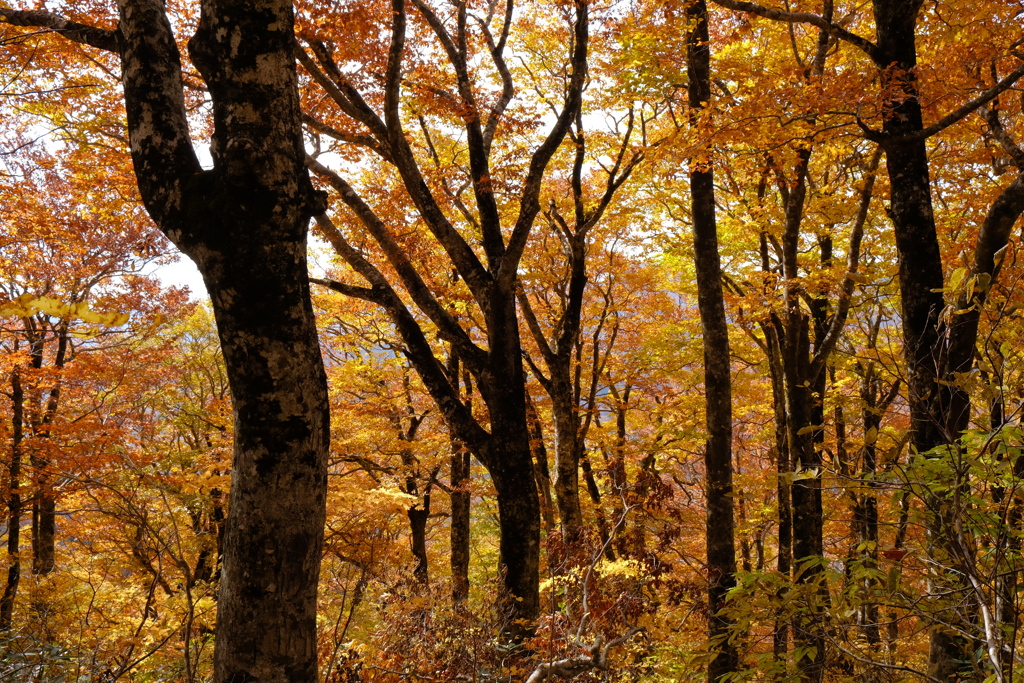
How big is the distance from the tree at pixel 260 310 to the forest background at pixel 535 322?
0.01m

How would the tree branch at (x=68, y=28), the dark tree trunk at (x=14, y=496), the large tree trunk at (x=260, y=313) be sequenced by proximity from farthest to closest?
the dark tree trunk at (x=14, y=496) < the tree branch at (x=68, y=28) < the large tree trunk at (x=260, y=313)

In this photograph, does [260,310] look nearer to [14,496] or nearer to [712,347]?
[712,347]

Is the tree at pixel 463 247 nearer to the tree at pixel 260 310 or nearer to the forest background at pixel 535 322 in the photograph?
the forest background at pixel 535 322

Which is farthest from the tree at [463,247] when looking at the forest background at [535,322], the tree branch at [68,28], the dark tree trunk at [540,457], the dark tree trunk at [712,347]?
the dark tree trunk at [540,457]

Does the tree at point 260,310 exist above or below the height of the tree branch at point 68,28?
below

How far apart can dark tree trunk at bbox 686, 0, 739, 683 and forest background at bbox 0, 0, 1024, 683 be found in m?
0.04

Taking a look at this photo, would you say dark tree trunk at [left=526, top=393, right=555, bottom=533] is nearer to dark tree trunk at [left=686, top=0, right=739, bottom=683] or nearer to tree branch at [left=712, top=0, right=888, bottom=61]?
dark tree trunk at [left=686, top=0, right=739, bottom=683]

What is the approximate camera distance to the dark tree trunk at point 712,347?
19.0 feet

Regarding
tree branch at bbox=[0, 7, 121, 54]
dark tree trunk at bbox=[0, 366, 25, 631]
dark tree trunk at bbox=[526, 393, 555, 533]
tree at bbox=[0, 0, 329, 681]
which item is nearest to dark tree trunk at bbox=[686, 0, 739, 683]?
dark tree trunk at bbox=[526, 393, 555, 533]

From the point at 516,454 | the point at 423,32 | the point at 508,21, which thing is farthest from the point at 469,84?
the point at 516,454

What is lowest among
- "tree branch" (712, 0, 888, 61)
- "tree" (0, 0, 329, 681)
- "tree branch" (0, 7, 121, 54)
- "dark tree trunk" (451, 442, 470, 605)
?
"dark tree trunk" (451, 442, 470, 605)

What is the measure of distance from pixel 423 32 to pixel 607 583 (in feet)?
23.8

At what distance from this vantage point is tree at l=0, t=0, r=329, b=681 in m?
2.27

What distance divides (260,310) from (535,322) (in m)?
6.56
